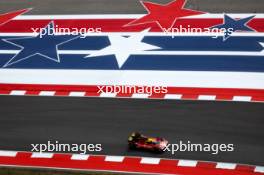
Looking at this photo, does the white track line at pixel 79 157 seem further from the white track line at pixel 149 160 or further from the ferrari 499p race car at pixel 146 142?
the white track line at pixel 149 160

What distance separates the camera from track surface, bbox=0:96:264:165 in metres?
13.6

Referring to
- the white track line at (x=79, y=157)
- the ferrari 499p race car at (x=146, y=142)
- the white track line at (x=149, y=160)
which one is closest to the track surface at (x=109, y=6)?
the ferrari 499p race car at (x=146, y=142)

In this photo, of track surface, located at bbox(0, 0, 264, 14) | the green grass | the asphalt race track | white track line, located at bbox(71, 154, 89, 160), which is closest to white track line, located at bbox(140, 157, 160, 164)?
the asphalt race track

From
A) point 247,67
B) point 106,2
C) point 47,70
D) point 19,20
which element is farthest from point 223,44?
point 19,20

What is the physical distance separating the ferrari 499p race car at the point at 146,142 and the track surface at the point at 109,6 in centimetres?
478

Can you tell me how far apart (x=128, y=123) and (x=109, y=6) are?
177 inches

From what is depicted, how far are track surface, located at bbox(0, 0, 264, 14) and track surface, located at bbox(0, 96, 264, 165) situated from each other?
340cm

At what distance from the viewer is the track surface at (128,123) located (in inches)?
535

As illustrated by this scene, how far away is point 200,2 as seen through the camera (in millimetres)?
16531

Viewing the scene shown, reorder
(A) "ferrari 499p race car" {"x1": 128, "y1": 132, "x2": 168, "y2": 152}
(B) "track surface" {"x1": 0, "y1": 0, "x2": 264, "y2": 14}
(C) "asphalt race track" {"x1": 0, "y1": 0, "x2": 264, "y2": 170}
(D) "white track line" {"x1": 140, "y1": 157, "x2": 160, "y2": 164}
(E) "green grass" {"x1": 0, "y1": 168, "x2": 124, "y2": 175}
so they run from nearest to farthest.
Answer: (E) "green grass" {"x1": 0, "y1": 168, "x2": 124, "y2": 175} → (D) "white track line" {"x1": 140, "y1": 157, "x2": 160, "y2": 164} → (A) "ferrari 499p race car" {"x1": 128, "y1": 132, "x2": 168, "y2": 152} → (C) "asphalt race track" {"x1": 0, "y1": 0, "x2": 264, "y2": 170} → (B) "track surface" {"x1": 0, "y1": 0, "x2": 264, "y2": 14}

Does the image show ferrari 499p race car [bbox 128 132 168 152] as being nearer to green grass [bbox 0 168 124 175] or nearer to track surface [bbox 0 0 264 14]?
green grass [bbox 0 168 124 175]

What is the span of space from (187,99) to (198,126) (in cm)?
102

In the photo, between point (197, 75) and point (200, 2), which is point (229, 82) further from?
point (200, 2)

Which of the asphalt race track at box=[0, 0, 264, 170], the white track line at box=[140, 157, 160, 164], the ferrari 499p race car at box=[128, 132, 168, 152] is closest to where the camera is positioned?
the white track line at box=[140, 157, 160, 164]
